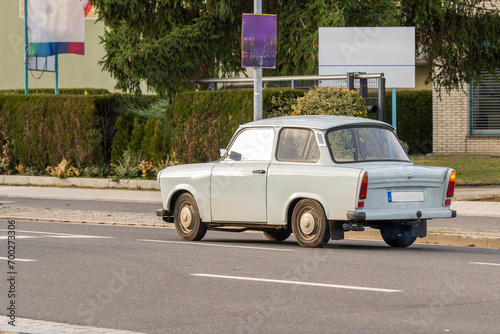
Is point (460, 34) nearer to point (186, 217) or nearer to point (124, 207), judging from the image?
point (124, 207)

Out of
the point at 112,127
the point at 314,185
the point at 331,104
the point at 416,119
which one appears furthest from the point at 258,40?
the point at 416,119

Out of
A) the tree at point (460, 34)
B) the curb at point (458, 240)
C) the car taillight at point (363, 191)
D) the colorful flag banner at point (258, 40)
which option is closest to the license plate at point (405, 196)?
the car taillight at point (363, 191)

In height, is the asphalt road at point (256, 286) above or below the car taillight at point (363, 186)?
below

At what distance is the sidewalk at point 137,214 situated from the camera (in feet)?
44.3

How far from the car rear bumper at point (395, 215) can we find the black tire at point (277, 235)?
236 cm

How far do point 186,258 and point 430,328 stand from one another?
4.87 metres

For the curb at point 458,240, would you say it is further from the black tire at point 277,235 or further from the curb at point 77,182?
the curb at point 77,182

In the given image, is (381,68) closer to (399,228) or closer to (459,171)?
(459,171)

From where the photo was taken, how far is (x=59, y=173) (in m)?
25.7

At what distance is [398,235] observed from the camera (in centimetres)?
1285

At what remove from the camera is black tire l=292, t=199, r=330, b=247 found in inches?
468

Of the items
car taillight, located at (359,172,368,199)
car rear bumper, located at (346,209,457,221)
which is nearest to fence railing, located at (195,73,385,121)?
car rear bumper, located at (346,209,457,221)

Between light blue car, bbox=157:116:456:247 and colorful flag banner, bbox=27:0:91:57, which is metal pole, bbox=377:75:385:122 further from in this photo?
colorful flag banner, bbox=27:0:91:57

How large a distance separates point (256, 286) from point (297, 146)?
11.8 feet
